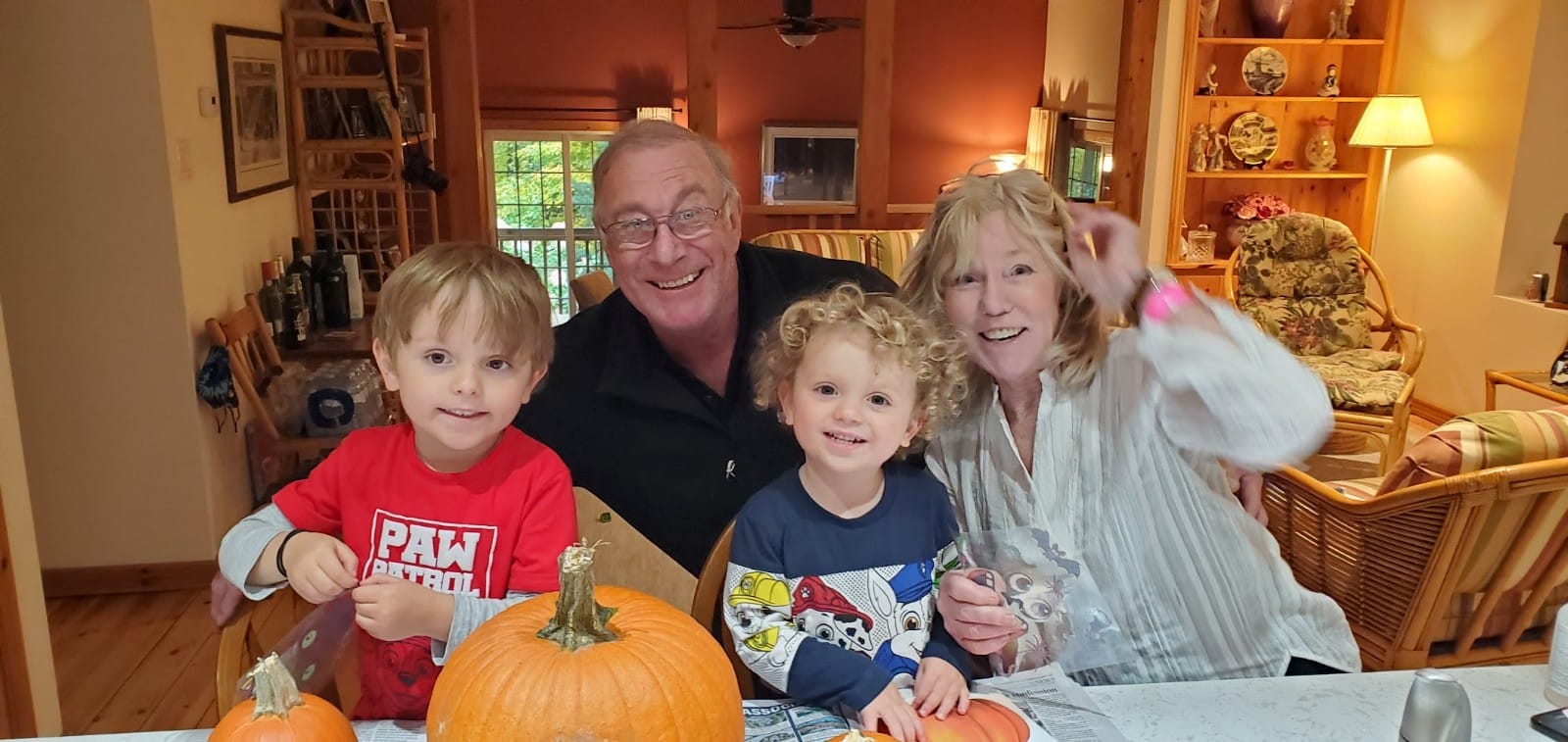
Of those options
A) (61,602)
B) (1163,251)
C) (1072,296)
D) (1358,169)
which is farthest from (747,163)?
(1072,296)

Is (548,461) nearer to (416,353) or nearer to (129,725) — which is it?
(416,353)

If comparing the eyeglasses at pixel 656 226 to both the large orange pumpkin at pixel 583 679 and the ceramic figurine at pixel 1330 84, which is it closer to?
the large orange pumpkin at pixel 583 679

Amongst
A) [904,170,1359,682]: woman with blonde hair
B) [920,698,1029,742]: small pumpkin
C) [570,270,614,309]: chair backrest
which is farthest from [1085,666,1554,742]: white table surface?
[570,270,614,309]: chair backrest

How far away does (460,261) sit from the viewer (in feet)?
3.49

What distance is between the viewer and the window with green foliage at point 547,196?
6.71m

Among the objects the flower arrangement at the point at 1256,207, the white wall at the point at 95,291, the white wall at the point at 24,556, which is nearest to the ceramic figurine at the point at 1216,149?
the flower arrangement at the point at 1256,207

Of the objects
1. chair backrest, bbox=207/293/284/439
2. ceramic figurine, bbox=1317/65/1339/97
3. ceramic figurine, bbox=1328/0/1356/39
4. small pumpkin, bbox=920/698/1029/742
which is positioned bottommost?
chair backrest, bbox=207/293/284/439

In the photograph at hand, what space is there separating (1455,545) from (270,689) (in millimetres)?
2050

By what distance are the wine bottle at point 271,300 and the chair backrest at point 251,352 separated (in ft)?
0.12

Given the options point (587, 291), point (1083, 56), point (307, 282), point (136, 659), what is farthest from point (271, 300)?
point (1083, 56)

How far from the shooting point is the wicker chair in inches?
77.0

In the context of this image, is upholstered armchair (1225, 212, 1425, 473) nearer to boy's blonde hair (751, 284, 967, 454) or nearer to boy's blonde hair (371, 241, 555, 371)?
boy's blonde hair (751, 284, 967, 454)

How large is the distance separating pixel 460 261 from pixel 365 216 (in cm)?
359

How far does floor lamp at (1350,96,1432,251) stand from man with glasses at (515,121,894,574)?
4.50 meters
